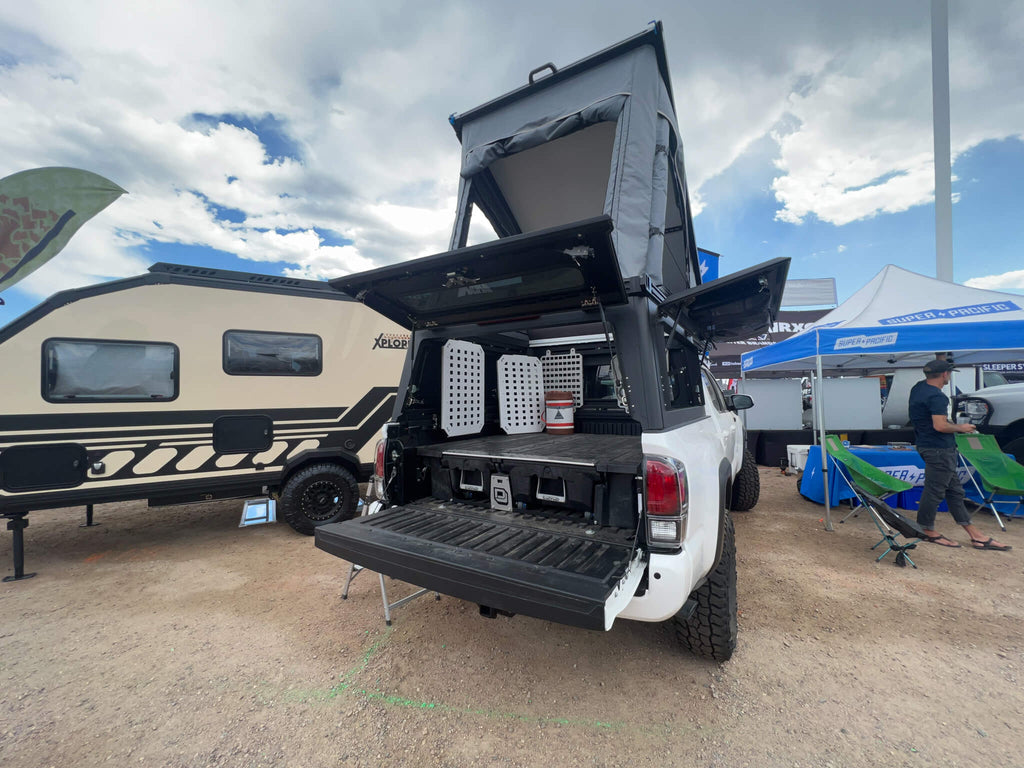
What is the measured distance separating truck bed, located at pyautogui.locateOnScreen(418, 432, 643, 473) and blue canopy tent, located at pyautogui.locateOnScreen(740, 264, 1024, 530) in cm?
312

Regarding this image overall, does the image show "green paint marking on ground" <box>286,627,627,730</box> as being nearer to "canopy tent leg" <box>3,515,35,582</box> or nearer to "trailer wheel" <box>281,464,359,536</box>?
"trailer wheel" <box>281,464,359,536</box>

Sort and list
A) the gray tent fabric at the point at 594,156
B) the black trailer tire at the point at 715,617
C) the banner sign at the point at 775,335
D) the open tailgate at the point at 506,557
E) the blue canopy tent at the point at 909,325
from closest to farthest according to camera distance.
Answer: the open tailgate at the point at 506,557 < the black trailer tire at the point at 715,617 < the gray tent fabric at the point at 594,156 < the blue canopy tent at the point at 909,325 < the banner sign at the point at 775,335

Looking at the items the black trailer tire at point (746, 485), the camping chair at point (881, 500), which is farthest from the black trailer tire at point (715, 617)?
the black trailer tire at point (746, 485)

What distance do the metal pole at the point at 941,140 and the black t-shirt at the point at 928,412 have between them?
38.7 feet

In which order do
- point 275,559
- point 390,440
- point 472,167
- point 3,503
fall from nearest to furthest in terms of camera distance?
point 390,440, point 472,167, point 3,503, point 275,559

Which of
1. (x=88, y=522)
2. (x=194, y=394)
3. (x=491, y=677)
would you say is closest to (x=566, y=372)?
(x=491, y=677)

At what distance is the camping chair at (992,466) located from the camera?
14.3 ft

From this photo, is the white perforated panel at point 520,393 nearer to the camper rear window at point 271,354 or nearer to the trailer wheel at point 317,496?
the trailer wheel at point 317,496

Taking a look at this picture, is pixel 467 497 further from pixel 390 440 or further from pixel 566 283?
pixel 566 283

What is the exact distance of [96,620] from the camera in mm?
2842

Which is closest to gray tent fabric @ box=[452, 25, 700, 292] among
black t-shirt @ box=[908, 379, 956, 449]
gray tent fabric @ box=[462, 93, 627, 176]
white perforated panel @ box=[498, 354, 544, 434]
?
gray tent fabric @ box=[462, 93, 627, 176]

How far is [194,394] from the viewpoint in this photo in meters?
4.11

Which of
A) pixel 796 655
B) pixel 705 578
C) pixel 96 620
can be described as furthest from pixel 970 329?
A: pixel 96 620

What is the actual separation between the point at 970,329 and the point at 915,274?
1.93 meters
